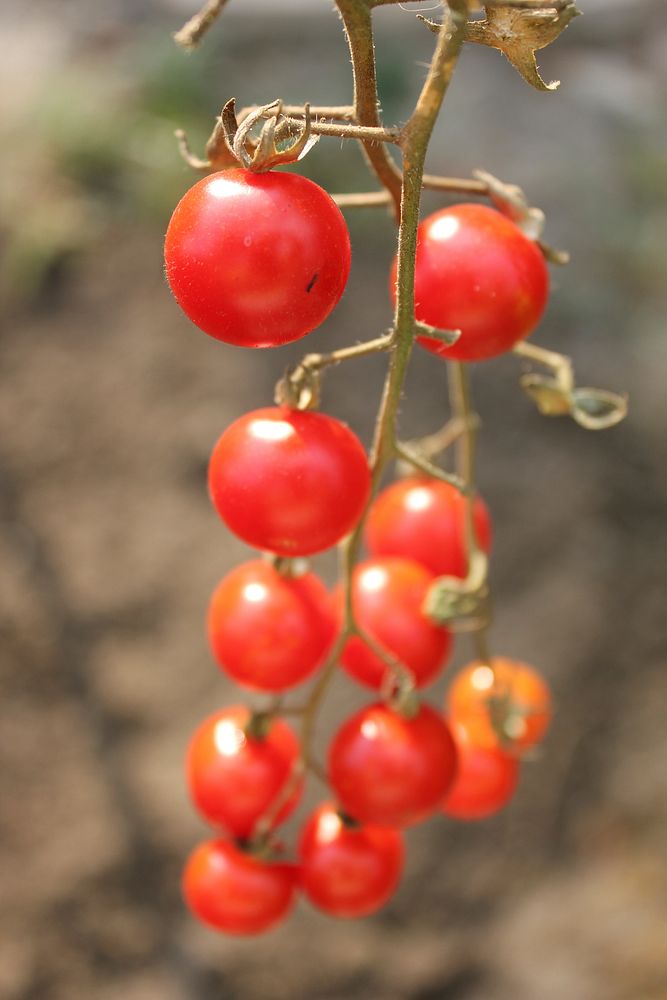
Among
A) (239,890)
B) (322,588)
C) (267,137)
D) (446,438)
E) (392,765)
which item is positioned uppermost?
(267,137)

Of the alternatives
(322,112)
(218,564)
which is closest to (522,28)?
(322,112)

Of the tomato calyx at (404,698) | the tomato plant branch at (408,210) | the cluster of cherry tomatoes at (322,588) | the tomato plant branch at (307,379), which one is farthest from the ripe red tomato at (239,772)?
the tomato plant branch at (307,379)

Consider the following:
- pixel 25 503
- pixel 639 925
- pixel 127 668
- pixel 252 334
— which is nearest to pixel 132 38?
pixel 25 503

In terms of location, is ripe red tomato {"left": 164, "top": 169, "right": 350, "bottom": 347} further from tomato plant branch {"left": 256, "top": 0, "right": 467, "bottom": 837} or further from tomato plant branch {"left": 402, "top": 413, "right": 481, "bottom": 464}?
tomato plant branch {"left": 402, "top": 413, "right": 481, "bottom": 464}

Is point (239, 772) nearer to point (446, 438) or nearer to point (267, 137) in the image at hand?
point (446, 438)

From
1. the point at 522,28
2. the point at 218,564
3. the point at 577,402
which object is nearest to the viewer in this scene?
the point at 522,28

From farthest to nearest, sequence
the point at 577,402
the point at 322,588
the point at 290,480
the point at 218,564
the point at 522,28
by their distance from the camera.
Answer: the point at 218,564
the point at 322,588
the point at 577,402
the point at 290,480
the point at 522,28

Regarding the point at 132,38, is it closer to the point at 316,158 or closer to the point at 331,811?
the point at 316,158

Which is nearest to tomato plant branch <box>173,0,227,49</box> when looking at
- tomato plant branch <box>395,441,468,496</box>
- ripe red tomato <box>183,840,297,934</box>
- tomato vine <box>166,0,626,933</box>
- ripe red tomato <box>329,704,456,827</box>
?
tomato vine <box>166,0,626,933</box>
